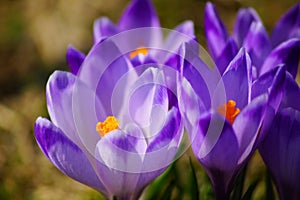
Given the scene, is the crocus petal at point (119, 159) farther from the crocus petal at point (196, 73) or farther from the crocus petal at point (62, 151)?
the crocus petal at point (196, 73)

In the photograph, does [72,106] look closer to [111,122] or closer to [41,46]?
[111,122]

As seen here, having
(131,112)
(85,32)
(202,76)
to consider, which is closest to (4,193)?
(131,112)

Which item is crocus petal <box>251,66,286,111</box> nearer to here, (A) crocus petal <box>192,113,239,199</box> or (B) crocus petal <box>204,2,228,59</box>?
(A) crocus petal <box>192,113,239,199</box>

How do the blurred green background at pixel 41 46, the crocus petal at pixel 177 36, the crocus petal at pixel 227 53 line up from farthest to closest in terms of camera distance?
the blurred green background at pixel 41 46
the crocus petal at pixel 177 36
the crocus petal at pixel 227 53

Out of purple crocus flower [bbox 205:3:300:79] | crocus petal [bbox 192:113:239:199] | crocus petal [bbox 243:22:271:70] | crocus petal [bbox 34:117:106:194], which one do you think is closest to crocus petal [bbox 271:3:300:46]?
→ purple crocus flower [bbox 205:3:300:79]

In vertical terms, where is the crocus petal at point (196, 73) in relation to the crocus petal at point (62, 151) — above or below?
above

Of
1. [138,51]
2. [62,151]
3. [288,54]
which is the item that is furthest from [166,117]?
[138,51]

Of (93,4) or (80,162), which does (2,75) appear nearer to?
(93,4)

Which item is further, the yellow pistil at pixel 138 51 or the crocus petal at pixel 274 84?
the yellow pistil at pixel 138 51

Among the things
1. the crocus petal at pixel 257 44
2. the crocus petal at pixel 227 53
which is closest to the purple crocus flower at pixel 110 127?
the crocus petal at pixel 227 53
